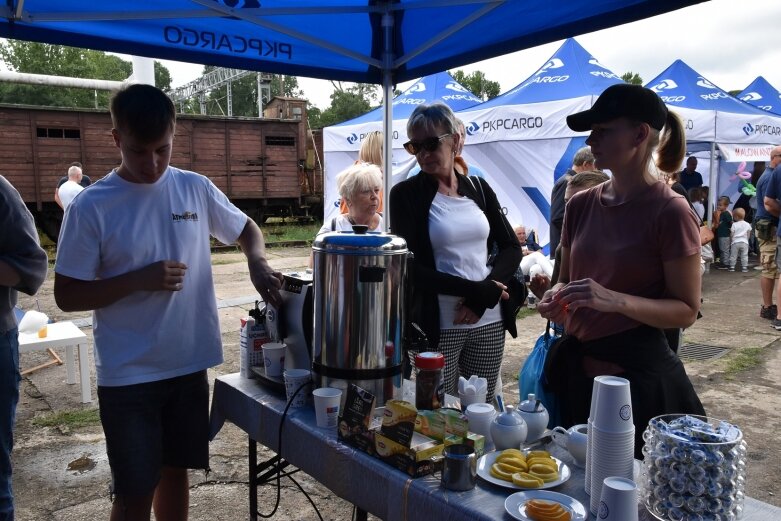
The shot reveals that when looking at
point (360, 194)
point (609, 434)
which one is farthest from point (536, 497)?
point (360, 194)

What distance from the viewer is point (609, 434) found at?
Result: 1151 millimetres

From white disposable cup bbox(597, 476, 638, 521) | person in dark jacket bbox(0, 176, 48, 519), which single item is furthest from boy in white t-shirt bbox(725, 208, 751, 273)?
person in dark jacket bbox(0, 176, 48, 519)

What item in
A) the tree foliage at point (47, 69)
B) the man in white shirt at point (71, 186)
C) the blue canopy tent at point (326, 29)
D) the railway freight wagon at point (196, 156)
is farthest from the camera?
the tree foliage at point (47, 69)

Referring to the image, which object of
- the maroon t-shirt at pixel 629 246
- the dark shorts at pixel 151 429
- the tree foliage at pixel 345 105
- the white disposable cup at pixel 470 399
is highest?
the tree foliage at pixel 345 105

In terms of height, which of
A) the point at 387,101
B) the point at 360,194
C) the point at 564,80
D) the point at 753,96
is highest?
the point at 753,96

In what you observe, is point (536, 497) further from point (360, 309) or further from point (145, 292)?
point (145, 292)

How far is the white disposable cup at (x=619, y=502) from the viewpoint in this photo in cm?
102

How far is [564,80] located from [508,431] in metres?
6.92

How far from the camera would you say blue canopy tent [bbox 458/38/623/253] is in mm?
7180

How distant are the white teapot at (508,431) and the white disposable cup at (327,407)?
0.43 metres

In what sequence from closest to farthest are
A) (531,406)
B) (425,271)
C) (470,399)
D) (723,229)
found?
(531,406), (470,399), (425,271), (723,229)

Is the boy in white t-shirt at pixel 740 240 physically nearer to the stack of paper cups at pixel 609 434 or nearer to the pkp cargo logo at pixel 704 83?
the pkp cargo logo at pixel 704 83

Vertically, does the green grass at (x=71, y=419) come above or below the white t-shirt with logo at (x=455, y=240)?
below

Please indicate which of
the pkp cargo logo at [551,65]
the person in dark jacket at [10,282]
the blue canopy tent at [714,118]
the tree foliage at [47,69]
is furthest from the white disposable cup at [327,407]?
the tree foliage at [47,69]
